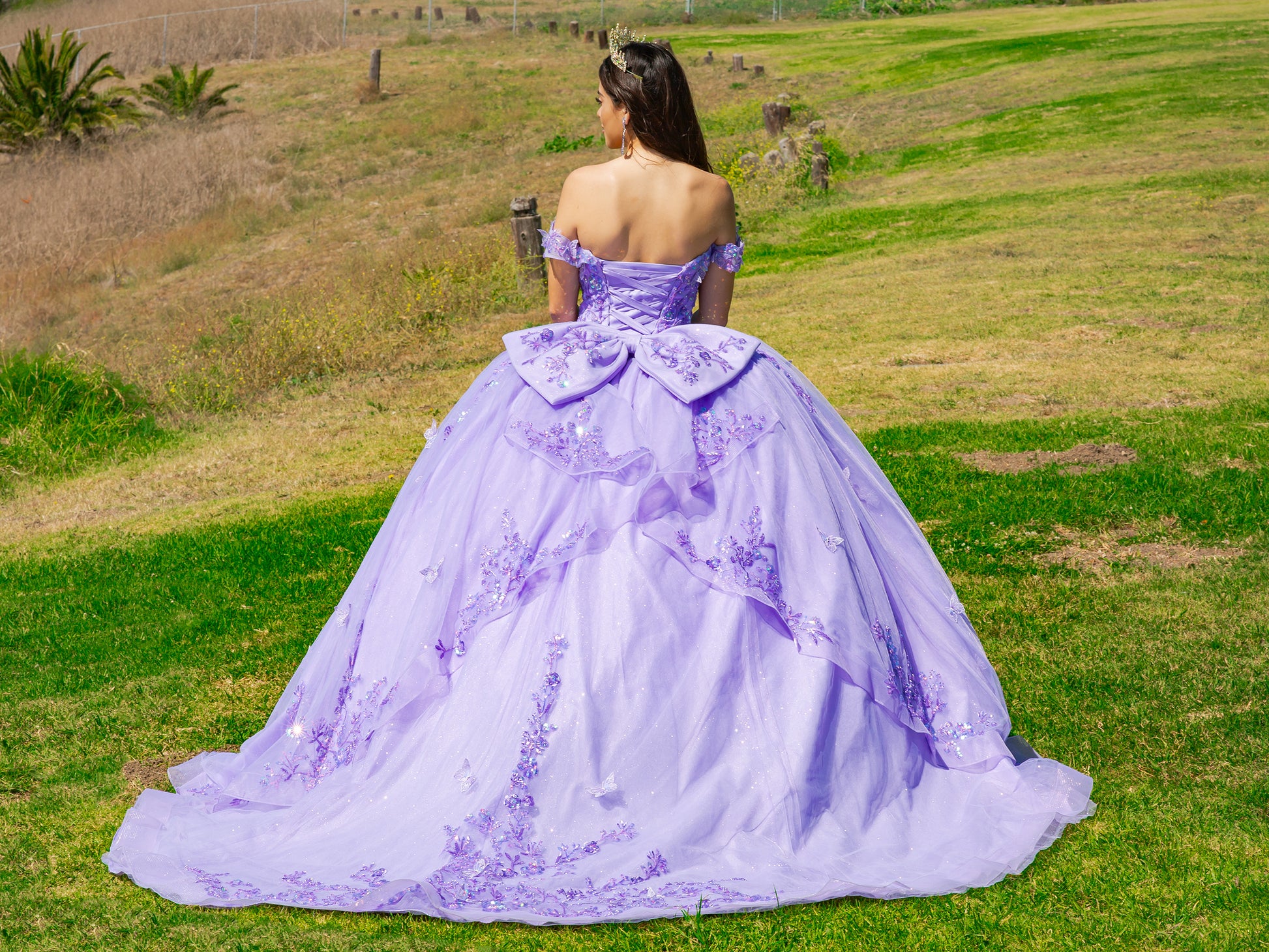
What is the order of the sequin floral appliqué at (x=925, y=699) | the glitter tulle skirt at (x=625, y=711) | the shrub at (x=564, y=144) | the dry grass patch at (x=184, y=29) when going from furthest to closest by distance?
the dry grass patch at (x=184, y=29) → the shrub at (x=564, y=144) → the sequin floral appliqué at (x=925, y=699) → the glitter tulle skirt at (x=625, y=711)

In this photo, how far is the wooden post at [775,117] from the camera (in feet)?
76.0

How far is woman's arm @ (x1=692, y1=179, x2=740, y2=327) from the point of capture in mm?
4434

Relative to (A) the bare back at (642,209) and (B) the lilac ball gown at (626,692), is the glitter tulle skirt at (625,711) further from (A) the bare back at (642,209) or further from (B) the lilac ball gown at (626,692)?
(A) the bare back at (642,209)

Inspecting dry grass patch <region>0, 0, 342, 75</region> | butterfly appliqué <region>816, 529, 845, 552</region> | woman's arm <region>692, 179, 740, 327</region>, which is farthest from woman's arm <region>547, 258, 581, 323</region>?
dry grass patch <region>0, 0, 342, 75</region>

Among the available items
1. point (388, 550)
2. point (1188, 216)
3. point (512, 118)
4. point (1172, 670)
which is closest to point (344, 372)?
point (388, 550)

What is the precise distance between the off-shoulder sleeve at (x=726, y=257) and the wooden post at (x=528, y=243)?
10.4m

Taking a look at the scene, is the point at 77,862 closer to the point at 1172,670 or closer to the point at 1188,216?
the point at 1172,670

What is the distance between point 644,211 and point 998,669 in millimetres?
A: 2545

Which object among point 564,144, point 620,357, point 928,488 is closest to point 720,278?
point 620,357

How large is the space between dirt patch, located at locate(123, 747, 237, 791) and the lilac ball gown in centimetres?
31

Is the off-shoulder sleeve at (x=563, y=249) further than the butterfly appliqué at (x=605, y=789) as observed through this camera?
Yes

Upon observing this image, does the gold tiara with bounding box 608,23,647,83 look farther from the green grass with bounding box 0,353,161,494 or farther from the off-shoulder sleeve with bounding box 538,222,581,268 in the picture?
the green grass with bounding box 0,353,161,494

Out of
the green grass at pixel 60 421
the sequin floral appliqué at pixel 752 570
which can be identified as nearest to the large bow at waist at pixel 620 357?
the sequin floral appliqué at pixel 752 570

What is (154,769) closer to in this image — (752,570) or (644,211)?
(752,570)
